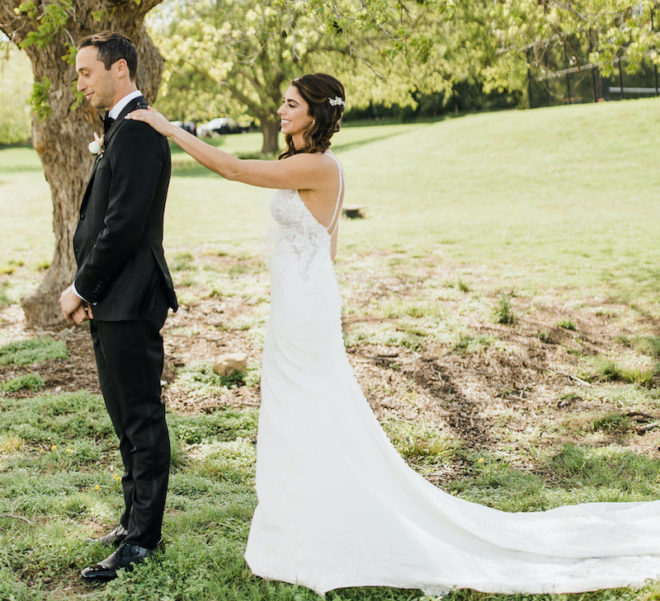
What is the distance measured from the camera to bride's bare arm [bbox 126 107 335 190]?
3246 mm

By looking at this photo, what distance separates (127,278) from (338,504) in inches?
58.7

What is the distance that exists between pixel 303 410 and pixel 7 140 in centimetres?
4317

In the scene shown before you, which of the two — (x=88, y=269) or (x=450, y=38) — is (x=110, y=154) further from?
(x=450, y=38)

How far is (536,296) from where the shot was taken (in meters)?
9.71

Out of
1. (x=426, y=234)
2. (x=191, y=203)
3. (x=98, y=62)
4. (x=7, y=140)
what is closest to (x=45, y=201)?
(x=191, y=203)

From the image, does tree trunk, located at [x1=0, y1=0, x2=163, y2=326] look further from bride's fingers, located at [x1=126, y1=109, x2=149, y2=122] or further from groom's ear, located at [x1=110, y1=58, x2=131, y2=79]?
bride's fingers, located at [x1=126, y1=109, x2=149, y2=122]

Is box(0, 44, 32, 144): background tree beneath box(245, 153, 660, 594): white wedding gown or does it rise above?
above

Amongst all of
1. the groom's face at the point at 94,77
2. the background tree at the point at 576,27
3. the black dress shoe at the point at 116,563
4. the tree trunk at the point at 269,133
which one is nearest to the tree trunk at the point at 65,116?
the background tree at the point at 576,27

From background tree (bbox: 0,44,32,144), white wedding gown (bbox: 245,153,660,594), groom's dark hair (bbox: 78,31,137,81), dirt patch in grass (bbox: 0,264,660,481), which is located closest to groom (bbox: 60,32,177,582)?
groom's dark hair (bbox: 78,31,137,81)

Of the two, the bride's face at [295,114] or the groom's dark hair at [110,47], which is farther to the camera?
the bride's face at [295,114]

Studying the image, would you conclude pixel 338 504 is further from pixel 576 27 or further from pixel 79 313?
pixel 576 27

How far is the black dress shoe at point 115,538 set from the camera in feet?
12.4

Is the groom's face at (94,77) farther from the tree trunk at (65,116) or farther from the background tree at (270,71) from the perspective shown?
the background tree at (270,71)

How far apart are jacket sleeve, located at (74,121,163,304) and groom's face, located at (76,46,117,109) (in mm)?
235
